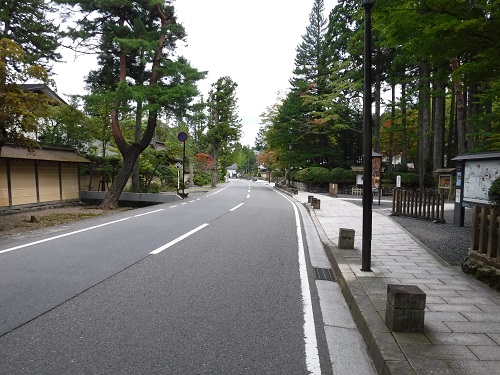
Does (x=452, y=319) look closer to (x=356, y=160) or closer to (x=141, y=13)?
(x=141, y=13)

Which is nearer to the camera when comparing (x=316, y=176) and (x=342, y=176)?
(x=342, y=176)

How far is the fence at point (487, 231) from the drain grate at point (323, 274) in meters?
2.24

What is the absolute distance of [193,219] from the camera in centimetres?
1105

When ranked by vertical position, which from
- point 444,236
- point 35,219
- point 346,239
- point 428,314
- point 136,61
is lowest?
point 35,219

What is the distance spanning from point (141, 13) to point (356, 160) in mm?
24917

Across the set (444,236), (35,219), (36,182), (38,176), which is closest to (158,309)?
(444,236)

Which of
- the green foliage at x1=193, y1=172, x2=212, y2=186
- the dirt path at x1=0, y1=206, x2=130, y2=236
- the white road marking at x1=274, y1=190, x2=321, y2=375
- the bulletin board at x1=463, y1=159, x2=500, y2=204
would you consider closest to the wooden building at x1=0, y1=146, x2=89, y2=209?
the dirt path at x1=0, y1=206, x2=130, y2=236

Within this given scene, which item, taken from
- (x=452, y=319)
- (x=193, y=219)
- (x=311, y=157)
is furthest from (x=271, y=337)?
(x=311, y=157)

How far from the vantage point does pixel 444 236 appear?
8141 millimetres

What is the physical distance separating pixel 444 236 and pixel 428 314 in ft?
18.0

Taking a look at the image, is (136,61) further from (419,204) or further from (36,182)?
(419,204)

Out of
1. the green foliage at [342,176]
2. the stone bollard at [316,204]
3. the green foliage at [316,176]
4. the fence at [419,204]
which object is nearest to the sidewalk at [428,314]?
the fence at [419,204]

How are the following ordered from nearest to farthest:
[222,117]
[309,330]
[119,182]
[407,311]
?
[407,311]
[309,330]
[119,182]
[222,117]

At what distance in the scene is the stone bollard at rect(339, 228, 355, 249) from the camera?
21.8ft
